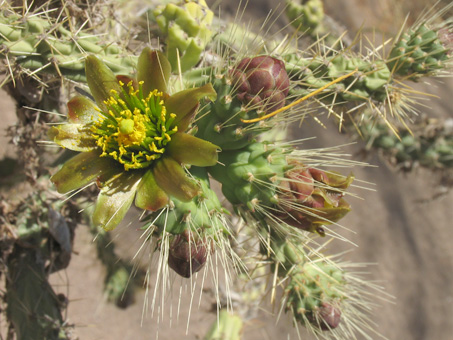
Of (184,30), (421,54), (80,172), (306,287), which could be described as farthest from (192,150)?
(421,54)

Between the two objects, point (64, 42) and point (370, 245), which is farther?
point (370, 245)

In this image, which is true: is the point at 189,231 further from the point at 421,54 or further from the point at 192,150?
the point at 421,54

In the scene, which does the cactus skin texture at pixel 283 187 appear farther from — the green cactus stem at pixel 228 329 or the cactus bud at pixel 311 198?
the green cactus stem at pixel 228 329

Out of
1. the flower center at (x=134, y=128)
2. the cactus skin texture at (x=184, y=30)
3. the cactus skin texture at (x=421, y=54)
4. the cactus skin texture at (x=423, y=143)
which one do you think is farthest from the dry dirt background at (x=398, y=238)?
the flower center at (x=134, y=128)

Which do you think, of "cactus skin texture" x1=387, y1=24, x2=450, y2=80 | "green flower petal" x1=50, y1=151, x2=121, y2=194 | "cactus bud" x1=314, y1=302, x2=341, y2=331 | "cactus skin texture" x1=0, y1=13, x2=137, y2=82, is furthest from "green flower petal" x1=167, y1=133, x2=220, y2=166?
"cactus skin texture" x1=387, y1=24, x2=450, y2=80

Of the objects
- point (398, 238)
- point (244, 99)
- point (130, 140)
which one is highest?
point (244, 99)

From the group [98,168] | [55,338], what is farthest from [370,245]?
[98,168]

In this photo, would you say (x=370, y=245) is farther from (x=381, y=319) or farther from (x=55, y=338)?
(x=55, y=338)
